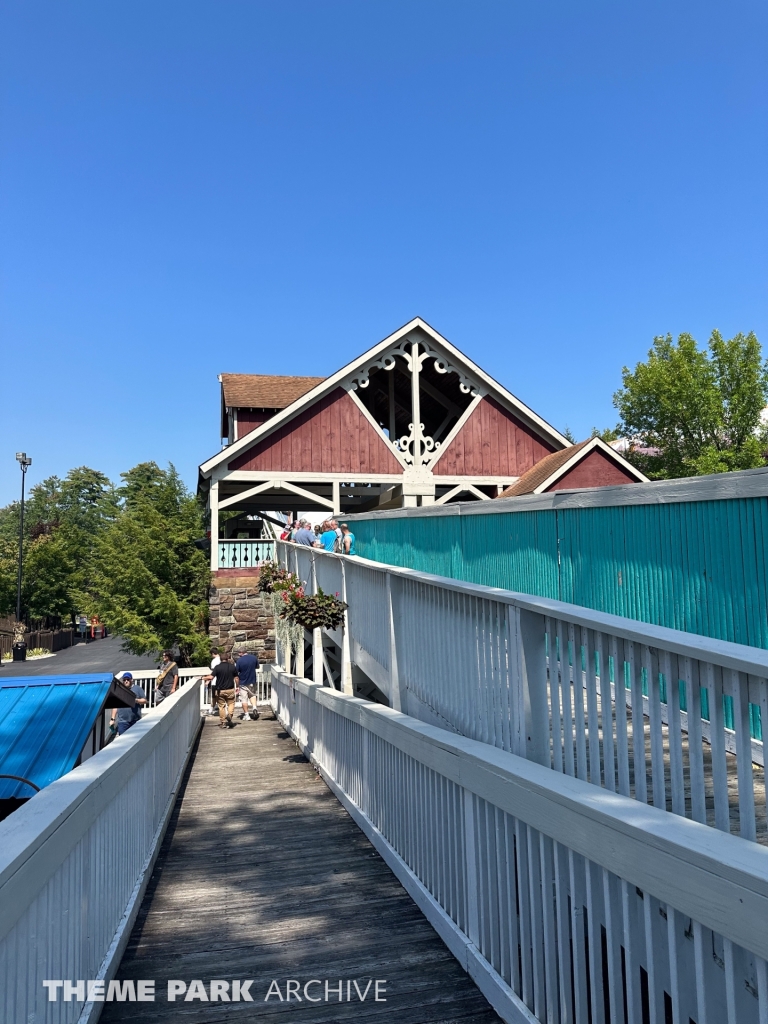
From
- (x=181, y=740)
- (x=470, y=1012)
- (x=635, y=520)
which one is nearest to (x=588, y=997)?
(x=470, y=1012)

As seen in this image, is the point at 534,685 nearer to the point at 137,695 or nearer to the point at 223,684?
the point at 223,684

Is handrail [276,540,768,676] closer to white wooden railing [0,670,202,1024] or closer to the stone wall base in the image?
white wooden railing [0,670,202,1024]

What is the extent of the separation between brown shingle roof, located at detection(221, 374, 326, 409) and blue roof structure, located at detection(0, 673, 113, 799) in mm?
13044

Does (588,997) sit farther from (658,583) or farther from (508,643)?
(658,583)

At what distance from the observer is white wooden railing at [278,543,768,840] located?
6.92 ft

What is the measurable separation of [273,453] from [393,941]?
16.4m

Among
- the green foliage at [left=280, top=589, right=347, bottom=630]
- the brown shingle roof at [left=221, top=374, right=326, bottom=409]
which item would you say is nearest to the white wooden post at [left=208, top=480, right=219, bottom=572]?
the brown shingle roof at [left=221, top=374, right=326, bottom=409]

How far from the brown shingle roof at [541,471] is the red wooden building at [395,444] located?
0.23 meters

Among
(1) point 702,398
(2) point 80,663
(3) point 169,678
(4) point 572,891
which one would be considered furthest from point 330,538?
(2) point 80,663

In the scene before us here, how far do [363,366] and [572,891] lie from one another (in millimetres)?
18221

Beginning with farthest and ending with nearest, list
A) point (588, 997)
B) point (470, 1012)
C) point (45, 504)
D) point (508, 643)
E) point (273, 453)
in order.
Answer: point (45, 504)
point (273, 453)
point (508, 643)
point (470, 1012)
point (588, 997)

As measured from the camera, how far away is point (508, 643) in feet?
11.1

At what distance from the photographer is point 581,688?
2.78 metres

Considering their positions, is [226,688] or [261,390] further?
[261,390]
